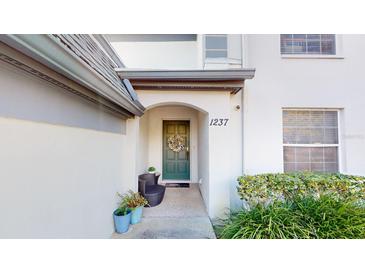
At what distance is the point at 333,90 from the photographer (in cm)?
421

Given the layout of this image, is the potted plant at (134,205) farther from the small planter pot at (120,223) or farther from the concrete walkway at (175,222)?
the small planter pot at (120,223)

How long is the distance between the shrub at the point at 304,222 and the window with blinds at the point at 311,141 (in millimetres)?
1595

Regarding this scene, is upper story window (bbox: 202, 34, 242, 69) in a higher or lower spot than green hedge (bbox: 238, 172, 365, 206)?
higher

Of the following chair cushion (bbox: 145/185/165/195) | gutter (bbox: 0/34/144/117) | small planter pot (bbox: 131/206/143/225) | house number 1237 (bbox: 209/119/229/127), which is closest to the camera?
gutter (bbox: 0/34/144/117)

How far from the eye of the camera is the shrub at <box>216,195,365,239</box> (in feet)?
7.55

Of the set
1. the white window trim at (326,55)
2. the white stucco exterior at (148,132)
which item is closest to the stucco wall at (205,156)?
the white stucco exterior at (148,132)

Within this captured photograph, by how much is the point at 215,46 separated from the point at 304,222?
13.7 ft

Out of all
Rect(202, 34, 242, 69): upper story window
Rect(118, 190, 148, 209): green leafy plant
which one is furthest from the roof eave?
Rect(118, 190, 148, 209): green leafy plant

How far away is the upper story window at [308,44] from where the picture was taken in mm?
4383

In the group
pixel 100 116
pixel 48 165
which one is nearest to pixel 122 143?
pixel 100 116

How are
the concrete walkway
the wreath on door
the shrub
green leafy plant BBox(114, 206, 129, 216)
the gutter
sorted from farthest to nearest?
the wreath on door, green leafy plant BBox(114, 206, 129, 216), the concrete walkway, the shrub, the gutter

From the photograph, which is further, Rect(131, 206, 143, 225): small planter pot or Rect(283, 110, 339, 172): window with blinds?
Rect(283, 110, 339, 172): window with blinds

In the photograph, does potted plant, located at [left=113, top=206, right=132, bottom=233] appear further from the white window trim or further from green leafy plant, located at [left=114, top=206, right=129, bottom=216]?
the white window trim
